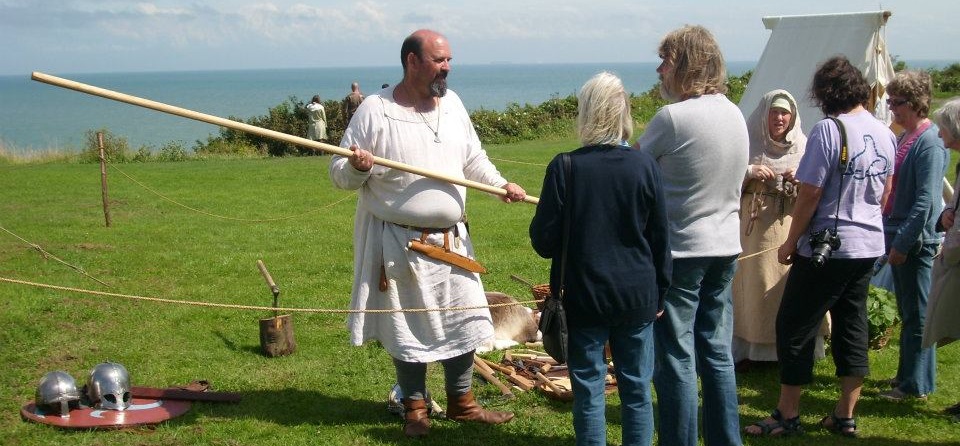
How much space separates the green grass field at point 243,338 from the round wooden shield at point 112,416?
0.20ft

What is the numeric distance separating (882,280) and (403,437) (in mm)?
4205

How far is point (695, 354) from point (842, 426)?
1098mm

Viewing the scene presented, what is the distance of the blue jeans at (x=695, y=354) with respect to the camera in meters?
3.99

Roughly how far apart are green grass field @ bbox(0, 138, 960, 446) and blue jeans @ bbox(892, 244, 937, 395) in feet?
0.44

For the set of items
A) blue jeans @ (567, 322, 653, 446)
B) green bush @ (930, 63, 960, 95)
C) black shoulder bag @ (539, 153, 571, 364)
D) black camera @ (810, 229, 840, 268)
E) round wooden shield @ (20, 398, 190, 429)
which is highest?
green bush @ (930, 63, 960, 95)

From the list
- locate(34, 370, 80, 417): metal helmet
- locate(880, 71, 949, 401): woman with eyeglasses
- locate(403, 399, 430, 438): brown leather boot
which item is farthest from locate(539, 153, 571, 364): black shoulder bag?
locate(34, 370, 80, 417): metal helmet

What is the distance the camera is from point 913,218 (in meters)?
4.83

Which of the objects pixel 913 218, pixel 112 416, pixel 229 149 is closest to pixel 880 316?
pixel 913 218

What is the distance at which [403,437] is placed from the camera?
4.75 m

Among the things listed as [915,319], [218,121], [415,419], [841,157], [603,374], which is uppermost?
[218,121]

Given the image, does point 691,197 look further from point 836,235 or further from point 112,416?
point 112,416

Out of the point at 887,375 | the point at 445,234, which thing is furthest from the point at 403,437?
the point at 887,375

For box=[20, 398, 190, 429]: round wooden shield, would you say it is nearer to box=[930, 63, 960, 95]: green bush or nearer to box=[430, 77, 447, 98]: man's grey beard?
box=[430, 77, 447, 98]: man's grey beard

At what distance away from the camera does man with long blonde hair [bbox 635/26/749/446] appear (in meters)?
3.84
